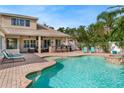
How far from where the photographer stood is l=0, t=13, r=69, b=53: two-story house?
83.2 ft

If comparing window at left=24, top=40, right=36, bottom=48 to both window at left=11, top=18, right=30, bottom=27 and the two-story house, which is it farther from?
window at left=11, top=18, right=30, bottom=27

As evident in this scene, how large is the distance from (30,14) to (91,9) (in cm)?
1006

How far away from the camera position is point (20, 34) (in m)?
25.4

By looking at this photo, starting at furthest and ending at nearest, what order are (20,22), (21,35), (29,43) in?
(29,43) → (20,22) → (21,35)

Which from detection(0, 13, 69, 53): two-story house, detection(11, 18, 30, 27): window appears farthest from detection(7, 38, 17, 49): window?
detection(11, 18, 30, 27): window

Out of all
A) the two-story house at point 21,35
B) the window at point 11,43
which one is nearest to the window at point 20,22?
the two-story house at point 21,35

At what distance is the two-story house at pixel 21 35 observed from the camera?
999 inches

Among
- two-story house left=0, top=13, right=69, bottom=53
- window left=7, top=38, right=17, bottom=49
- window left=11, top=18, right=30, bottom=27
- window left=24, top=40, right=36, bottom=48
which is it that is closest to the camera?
two-story house left=0, top=13, right=69, bottom=53

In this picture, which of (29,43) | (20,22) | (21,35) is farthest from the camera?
(29,43)

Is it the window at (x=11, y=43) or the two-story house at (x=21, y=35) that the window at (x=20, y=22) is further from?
the window at (x=11, y=43)

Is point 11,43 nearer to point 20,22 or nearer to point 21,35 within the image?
point 21,35

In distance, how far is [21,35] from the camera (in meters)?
26.6

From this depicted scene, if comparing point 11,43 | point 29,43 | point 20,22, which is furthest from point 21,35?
point 20,22
